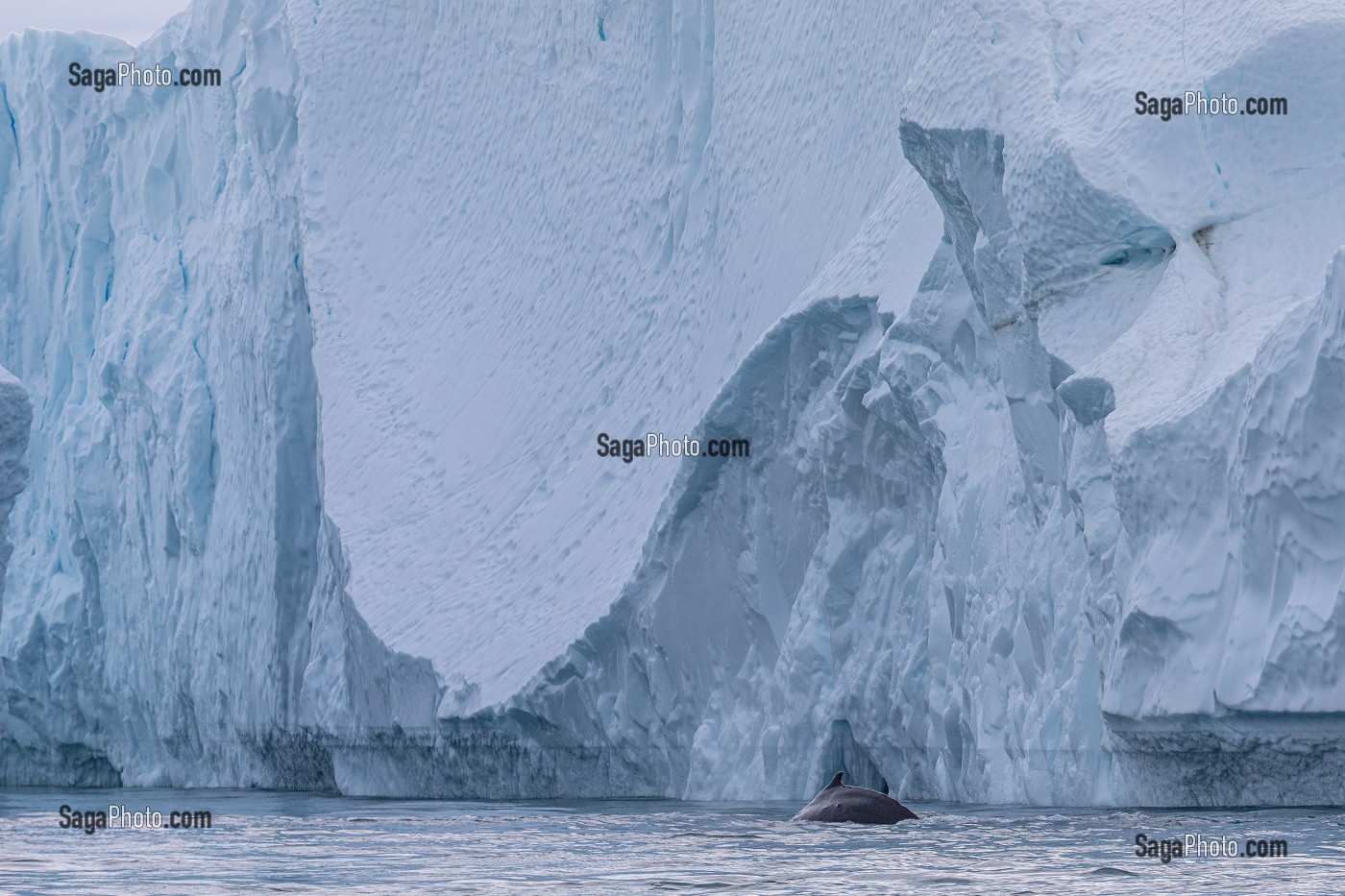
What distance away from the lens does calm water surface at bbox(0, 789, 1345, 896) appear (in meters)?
7.32

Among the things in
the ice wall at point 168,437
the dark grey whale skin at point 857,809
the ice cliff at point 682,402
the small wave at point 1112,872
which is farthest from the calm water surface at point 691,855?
the ice wall at point 168,437

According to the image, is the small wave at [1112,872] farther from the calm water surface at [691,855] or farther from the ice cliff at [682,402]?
the ice cliff at [682,402]

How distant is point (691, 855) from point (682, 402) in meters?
9.60

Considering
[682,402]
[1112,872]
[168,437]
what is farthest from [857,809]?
[168,437]

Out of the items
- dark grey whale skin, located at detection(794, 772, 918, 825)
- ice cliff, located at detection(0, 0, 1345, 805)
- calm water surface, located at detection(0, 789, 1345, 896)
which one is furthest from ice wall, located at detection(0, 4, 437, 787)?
dark grey whale skin, located at detection(794, 772, 918, 825)

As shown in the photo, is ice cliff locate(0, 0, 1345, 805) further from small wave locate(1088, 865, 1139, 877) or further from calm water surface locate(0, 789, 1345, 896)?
small wave locate(1088, 865, 1139, 877)

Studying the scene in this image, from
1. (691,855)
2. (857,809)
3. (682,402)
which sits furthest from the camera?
(682,402)

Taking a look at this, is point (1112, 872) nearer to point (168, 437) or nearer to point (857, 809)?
point (857, 809)

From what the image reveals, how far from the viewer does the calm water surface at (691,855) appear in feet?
24.0

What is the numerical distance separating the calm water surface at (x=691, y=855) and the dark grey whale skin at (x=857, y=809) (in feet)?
0.53

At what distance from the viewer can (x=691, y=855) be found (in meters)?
8.95

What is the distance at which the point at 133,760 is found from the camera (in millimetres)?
27062

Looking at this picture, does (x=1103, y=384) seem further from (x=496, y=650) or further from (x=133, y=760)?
(x=133, y=760)

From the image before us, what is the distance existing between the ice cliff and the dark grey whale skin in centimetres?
125
